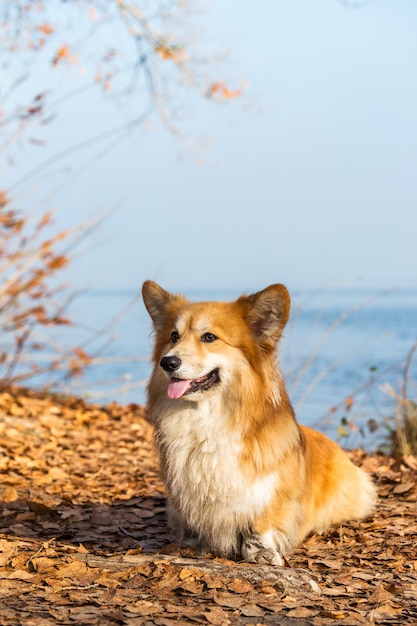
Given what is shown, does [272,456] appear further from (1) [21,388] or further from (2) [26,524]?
(1) [21,388]

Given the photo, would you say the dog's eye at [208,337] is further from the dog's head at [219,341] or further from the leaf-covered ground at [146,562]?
the leaf-covered ground at [146,562]

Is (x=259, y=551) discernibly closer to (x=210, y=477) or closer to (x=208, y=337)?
(x=210, y=477)

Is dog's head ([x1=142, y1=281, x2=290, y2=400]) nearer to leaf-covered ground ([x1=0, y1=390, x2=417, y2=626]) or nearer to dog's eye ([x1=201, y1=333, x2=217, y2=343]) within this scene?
dog's eye ([x1=201, y1=333, x2=217, y2=343])

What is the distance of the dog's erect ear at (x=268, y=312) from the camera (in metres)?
3.66

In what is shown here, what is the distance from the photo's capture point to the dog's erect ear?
3.66 metres

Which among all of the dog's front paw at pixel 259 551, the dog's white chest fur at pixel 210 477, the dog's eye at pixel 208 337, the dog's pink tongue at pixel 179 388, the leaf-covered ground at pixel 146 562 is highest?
the dog's eye at pixel 208 337

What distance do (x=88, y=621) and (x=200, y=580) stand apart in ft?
2.10

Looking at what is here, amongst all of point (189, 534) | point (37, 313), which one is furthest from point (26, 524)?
A: point (37, 313)

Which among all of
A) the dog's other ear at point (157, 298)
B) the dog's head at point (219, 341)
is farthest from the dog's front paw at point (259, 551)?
the dog's other ear at point (157, 298)

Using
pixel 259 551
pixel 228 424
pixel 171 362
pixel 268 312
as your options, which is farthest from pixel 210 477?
pixel 268 312

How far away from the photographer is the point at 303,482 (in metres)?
4.07

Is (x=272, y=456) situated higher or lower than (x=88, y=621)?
higher

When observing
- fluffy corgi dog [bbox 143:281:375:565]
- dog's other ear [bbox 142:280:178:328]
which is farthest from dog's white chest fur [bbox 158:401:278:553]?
dog's other ear [bbox 142:280:178:328]

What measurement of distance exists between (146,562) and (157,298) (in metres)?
1.39
